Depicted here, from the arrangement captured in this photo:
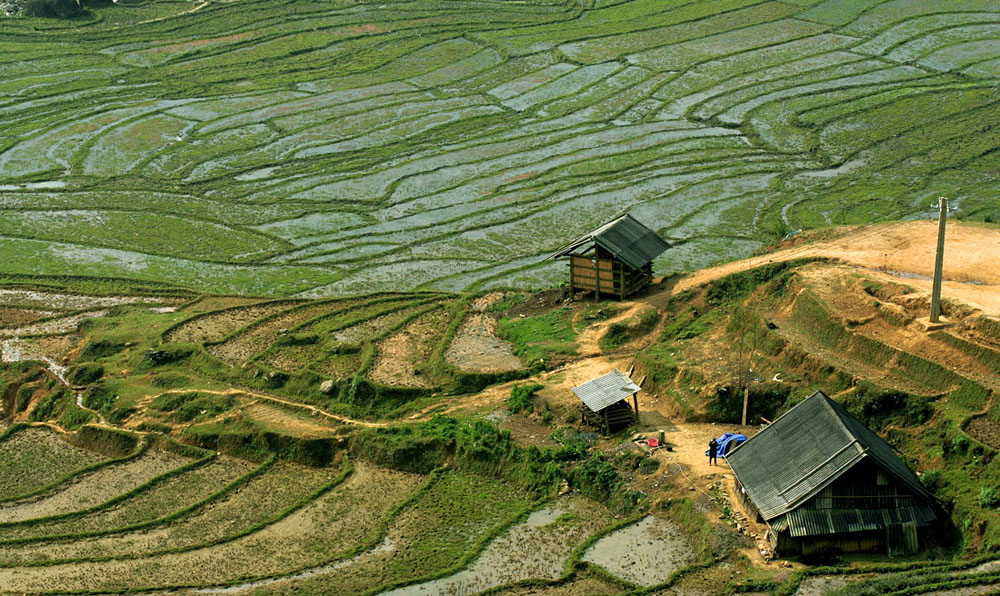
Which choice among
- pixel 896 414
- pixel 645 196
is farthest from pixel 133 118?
pixel 896 414

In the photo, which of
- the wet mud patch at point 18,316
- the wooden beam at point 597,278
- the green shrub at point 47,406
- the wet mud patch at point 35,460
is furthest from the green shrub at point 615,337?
the wet mud patch at point 18,316

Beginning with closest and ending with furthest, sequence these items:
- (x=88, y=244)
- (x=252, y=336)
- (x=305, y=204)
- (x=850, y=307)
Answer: (x=850, y=307) < (x=252, y=336) < (x=88, y=244) < (x=305, y=204)

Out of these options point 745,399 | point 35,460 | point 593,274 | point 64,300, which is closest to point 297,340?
point 35,460

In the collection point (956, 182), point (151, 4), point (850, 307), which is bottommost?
point (956, 182)

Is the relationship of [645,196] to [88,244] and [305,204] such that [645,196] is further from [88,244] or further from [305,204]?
[88,244]

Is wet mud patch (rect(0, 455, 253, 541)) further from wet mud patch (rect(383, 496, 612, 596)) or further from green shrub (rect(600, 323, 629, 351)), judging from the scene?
green shrub (rect(600, 323, 629, 351))

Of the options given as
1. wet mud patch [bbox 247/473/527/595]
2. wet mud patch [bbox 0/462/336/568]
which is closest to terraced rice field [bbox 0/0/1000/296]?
wet mud patch [bbox 0/462/336/568]

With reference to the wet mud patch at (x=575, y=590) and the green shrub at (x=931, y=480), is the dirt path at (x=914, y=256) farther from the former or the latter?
the wet mud patch at (x=575, y=590)
